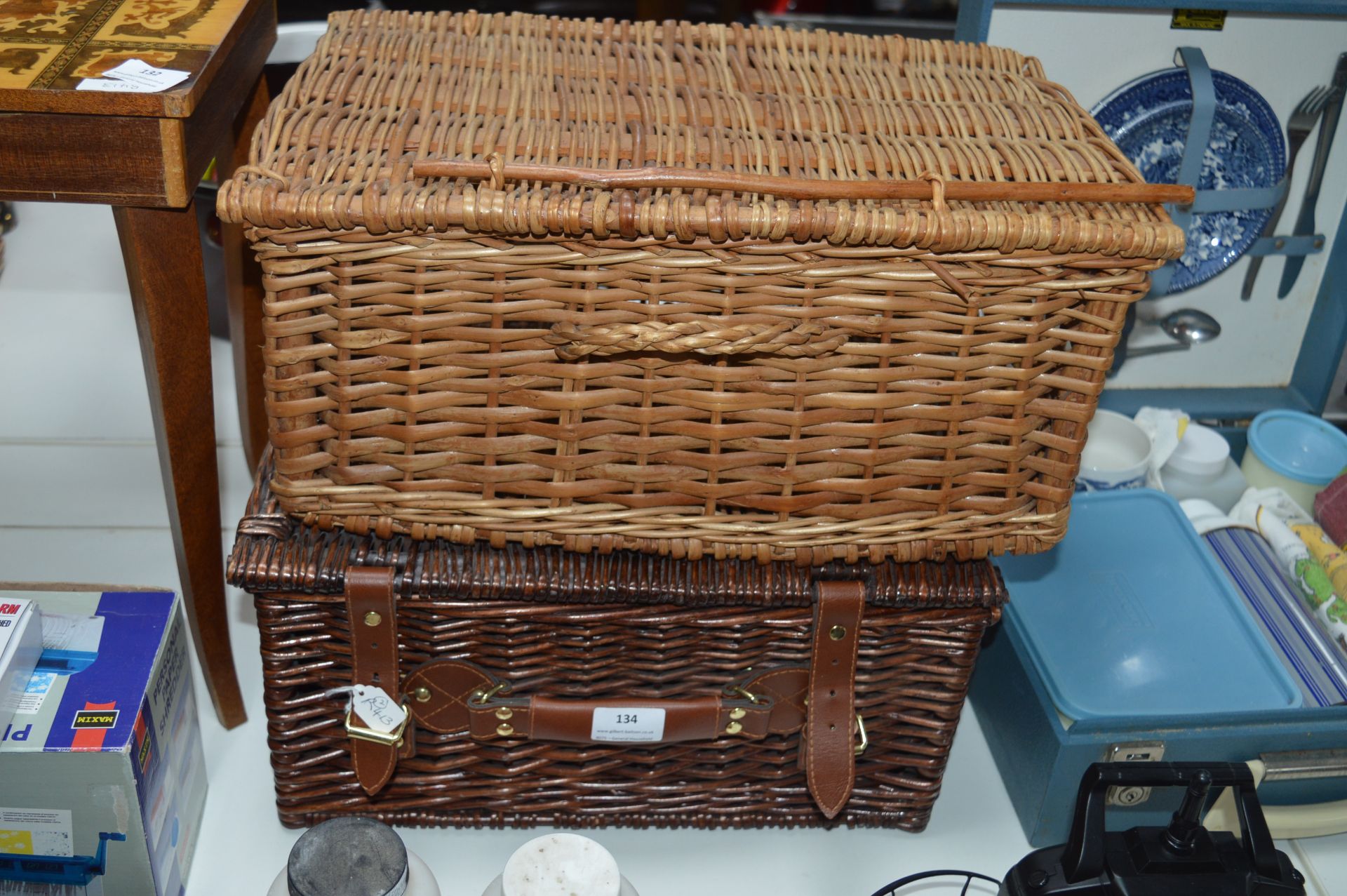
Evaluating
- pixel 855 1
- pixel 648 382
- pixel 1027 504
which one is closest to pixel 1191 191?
pixel 1027 504

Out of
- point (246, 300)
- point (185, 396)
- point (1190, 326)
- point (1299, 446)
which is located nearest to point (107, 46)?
point (185, 396)

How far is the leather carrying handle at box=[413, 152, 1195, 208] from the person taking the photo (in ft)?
2.44

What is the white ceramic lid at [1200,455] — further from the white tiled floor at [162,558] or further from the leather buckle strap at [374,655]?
the leather buckle strap at [374,655]

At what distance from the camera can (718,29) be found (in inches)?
38.7

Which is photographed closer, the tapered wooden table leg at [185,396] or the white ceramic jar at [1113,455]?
the tapered wooden table leg at [185,396]

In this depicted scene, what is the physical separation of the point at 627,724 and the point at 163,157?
49cm

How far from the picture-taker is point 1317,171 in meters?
1.28

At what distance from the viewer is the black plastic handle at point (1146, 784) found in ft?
2.63

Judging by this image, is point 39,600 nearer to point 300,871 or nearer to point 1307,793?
point 300,871

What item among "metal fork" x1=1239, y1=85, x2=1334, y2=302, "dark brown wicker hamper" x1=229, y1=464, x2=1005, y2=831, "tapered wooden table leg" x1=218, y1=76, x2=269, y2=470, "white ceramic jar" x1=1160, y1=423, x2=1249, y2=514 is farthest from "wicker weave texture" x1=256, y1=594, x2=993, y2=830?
"metal fork" x1=1239, y1=85, x2=1334, y2=302

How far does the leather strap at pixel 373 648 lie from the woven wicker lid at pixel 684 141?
25cm

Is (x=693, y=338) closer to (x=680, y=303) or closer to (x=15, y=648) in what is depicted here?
(x=680, y=303)

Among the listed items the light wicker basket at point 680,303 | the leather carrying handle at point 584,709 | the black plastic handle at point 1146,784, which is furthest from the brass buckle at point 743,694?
the black plastic handle at point 1146,784

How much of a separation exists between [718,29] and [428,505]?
1.44 feet
